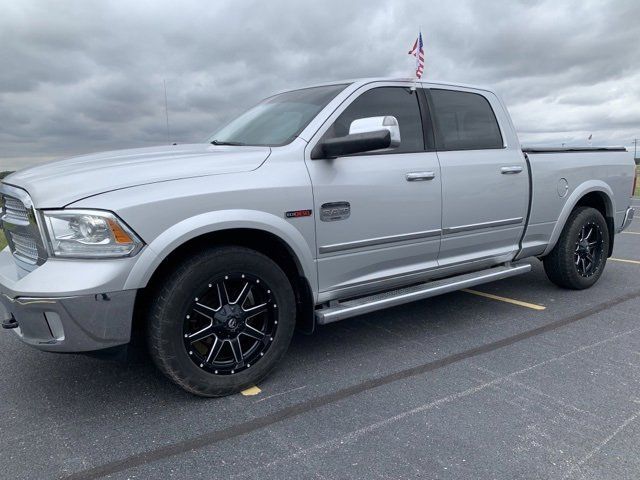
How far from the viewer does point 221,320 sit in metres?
2.92

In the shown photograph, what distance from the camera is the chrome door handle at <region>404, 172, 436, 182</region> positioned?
357cm

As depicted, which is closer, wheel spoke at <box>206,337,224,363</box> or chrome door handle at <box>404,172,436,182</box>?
wheel spoke at <box>206,337,224,363</box>

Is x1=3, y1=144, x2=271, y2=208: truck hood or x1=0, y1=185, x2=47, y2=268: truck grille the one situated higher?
x1=3, y1=144, x2=271, y2=208: truck hood

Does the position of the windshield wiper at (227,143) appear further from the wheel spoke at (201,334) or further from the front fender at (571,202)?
the front fender at (571,202)

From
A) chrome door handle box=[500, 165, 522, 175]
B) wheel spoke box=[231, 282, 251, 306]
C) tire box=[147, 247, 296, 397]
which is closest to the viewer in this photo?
tire box=[147, 247, 296, 397]

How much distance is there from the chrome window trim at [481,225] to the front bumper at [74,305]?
2.38 metres

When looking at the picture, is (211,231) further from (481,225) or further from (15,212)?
(481,225)

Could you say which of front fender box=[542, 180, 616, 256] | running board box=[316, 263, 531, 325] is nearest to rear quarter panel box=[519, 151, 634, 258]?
front fender box=[542, 180, 616, 256]

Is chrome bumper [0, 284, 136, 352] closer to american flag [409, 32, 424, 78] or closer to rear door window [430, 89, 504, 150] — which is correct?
rear door window [430, 89, 504, 150]

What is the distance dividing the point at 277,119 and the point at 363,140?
1.00m

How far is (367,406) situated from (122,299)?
1463mm

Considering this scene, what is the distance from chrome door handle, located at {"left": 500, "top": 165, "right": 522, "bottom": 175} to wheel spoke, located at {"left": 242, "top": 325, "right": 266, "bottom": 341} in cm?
246

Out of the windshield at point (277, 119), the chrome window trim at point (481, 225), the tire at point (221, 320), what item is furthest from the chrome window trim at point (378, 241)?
the windshield at point (277, 119)

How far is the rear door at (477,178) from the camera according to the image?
390 centimetres
